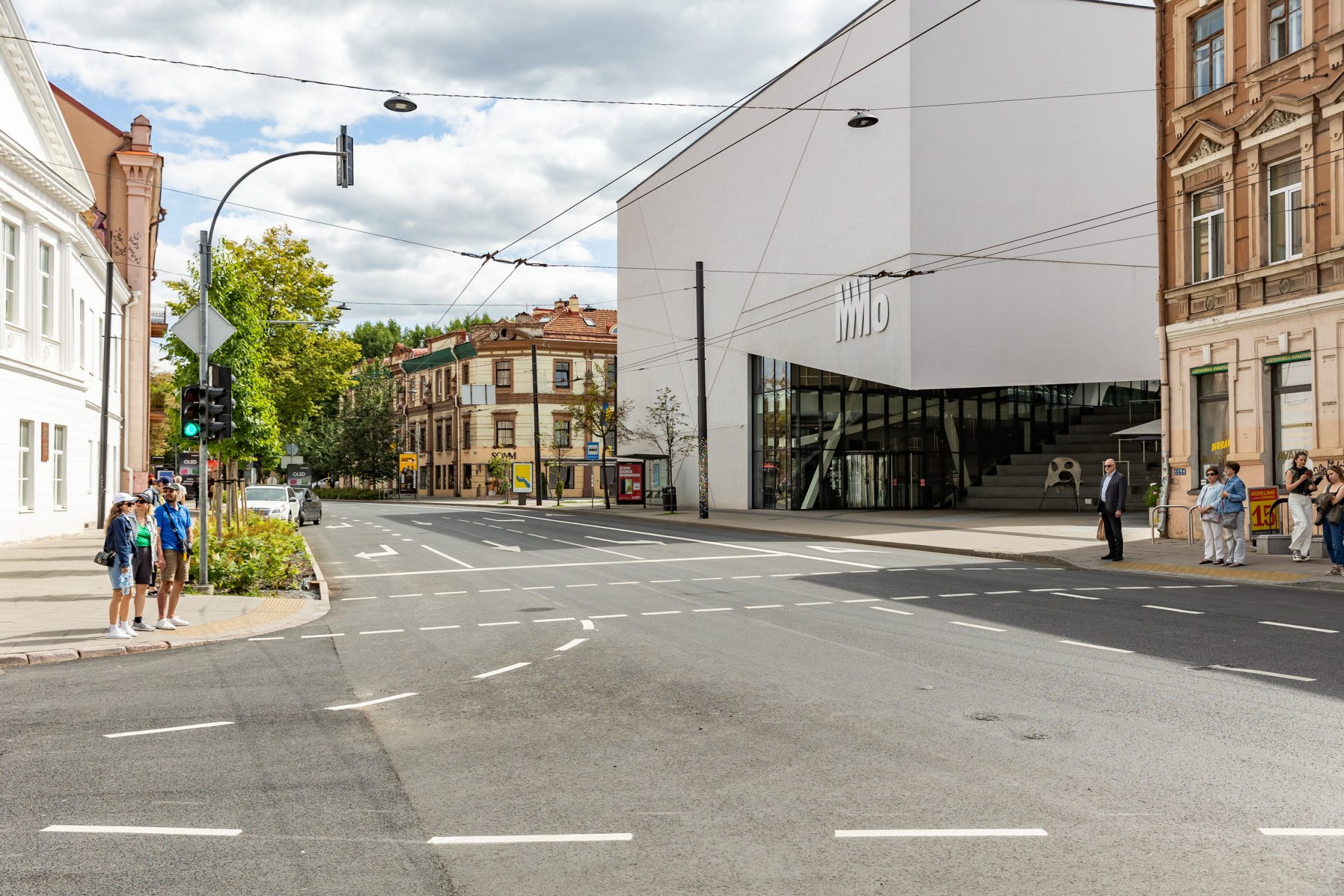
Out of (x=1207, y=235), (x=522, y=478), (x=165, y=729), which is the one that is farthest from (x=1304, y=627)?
(x=522, y=478)

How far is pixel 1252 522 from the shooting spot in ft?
68.1

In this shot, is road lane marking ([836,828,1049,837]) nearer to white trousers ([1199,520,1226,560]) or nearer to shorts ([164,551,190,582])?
shorts ([164,551,190,582])

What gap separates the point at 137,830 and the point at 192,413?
38.0 ft

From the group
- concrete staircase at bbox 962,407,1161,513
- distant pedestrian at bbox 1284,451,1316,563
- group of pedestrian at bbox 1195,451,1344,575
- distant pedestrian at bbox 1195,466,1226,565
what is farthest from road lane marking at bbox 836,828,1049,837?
concrete staircase at bbox 962,407,1161,513

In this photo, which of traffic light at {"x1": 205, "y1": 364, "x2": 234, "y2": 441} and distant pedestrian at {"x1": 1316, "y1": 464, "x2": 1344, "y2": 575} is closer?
traffic light at {"x1": 205, "y1": 364, "x2": 234, "y2": 441}

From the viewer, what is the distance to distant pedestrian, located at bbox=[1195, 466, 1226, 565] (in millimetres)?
18719

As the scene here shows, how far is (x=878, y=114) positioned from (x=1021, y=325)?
28.5 feet

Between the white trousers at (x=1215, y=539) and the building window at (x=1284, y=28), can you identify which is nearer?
the white trousers at (x=1215, y=539)

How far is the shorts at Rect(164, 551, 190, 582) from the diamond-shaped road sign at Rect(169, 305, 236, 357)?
163 inches

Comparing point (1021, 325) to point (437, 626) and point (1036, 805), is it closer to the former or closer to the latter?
point (437, 626)

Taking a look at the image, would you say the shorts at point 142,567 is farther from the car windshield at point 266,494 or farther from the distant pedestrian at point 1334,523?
the car windshield at point 266,494

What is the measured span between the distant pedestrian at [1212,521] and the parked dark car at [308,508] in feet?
104

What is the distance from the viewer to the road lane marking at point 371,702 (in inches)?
322

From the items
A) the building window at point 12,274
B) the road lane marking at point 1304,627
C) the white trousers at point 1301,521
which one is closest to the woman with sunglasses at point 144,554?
the road lane marking at point 1304,627
